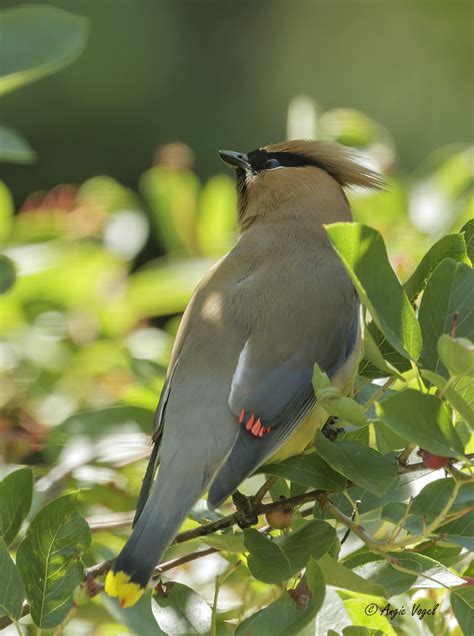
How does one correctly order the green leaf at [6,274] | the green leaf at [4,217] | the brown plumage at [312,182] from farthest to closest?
the green leaf at [4,217], the brown plumage at [312,182], the green leaf at [6,274]

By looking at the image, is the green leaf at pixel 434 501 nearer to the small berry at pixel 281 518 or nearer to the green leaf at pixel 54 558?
the small berry at pixel 281 518

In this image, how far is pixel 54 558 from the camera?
163cm

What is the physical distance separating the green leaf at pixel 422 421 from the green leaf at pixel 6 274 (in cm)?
88

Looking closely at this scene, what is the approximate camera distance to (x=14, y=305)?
2.61 m

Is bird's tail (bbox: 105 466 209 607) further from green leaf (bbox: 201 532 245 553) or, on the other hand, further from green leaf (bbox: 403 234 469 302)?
green leaf (bbox: 403 234 469 302)

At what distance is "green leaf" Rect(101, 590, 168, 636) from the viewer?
63.8 inches

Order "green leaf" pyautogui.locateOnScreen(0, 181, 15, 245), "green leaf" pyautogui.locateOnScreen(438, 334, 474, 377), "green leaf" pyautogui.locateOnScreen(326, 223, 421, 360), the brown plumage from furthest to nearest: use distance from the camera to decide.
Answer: "green leaf" pyautogui.locateOnScreen(0, 181, 15, 245) → the brown plumage → "green leaf" pyautogui.locateOnScreen(326, 223, 421, 360) → "green leaf" pyautogui.locateOnScreen(438, 334, 474, 377)

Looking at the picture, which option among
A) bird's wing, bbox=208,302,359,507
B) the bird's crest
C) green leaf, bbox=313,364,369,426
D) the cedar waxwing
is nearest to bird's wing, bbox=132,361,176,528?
the cedar waxwing

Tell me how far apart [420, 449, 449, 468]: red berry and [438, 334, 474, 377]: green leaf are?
0.18 meters

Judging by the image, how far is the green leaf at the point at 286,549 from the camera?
1590 millimetres

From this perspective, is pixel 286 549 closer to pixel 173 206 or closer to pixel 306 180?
pixel 306 180

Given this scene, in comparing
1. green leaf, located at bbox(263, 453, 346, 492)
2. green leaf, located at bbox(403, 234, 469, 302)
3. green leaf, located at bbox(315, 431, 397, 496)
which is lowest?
green leaf, located at bbox(263, 453, 346, 492)

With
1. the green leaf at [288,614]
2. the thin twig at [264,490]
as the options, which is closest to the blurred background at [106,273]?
the thin twig at [264,490]

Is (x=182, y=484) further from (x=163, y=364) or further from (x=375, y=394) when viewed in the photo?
(x=163, y=364)
